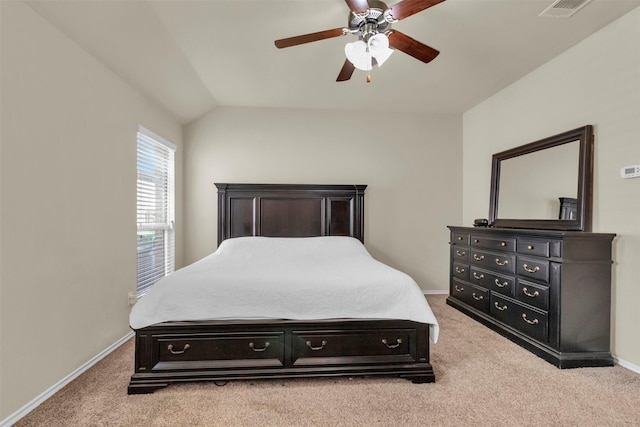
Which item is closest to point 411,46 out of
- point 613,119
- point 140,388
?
point 613,119

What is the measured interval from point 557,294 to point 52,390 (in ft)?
11.6

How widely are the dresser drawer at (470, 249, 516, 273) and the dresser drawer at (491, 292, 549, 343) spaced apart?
268mm

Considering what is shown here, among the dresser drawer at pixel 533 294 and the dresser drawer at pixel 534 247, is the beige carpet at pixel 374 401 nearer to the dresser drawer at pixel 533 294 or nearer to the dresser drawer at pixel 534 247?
the dresser drawer at pixel 533 294

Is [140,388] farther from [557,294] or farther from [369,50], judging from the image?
[557,294]

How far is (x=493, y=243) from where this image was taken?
9.71 feet

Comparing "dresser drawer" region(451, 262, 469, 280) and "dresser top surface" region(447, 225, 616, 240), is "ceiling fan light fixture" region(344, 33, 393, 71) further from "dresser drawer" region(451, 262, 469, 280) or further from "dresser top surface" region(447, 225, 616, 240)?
"dresser drawer" region(451, 262, 469, 280)

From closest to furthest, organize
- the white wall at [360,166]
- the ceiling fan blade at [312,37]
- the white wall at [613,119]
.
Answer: the ceiling fan blade at [312,37]
the white wall at [613,119]
the white wall at [360,166]

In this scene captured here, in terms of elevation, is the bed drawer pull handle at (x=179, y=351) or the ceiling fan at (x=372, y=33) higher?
the ceiling fan at (x=372, y=33)

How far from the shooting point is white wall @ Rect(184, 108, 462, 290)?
155 inches

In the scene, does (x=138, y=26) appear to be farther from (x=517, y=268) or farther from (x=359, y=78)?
(x=517, y=268)

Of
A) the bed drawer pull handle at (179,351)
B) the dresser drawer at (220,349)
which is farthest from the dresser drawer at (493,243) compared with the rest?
the bed drawer pull handle at (179,351)

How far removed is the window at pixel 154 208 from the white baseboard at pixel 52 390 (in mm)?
678

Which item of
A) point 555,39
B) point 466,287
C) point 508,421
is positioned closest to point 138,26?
point 555,39

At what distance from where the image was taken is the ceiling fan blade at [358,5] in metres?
1.64
